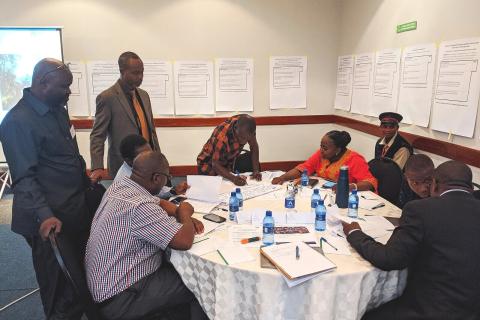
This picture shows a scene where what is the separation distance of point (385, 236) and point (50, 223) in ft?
5.53

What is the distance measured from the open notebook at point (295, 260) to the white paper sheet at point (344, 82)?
11.1 feet

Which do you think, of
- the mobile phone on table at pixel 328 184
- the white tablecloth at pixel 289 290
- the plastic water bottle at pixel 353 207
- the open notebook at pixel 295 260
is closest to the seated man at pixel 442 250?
the white tablecloth at pixel 289 290

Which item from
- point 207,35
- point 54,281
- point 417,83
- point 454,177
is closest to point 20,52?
point 207,35

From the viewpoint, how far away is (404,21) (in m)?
3.53

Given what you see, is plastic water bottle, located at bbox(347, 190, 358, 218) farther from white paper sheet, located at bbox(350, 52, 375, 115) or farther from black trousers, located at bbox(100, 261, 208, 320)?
white paper sheet, located at bbox(350, 52, 375, 115)

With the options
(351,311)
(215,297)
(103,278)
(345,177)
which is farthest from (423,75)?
(103,278)

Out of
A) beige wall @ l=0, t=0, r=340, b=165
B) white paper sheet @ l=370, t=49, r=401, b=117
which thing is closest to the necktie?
beige wall @ l=0, t=0, r=340, b=165

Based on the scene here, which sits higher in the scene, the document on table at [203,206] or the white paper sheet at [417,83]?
the white paper sheet at [417,83]

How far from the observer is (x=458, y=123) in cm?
288

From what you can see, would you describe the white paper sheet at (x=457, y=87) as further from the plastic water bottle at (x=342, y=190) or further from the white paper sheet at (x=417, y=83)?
the plastic water bottle at (x=342, y=190)

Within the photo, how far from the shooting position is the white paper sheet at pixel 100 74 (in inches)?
180

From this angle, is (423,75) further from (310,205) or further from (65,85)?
(65,85)

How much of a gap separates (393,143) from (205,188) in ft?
6.30

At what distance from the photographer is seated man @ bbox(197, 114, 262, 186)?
114 inches
